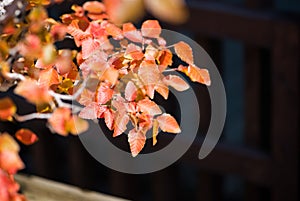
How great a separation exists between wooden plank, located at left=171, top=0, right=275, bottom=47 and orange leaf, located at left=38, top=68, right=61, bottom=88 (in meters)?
1.39

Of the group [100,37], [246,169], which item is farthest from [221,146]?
[100,37]

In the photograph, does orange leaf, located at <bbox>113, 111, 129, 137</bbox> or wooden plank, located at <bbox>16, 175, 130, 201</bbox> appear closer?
orange leaf, located at <bbox>113, 111, 129, 137</bbox>

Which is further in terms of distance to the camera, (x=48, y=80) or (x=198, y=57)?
(x=198, y=57)

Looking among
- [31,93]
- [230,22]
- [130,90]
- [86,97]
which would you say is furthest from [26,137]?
[230,22]

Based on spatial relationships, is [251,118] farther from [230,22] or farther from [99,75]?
[99,75]

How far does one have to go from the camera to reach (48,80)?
48.7 inches

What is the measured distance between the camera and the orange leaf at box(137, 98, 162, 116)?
1244 millimetres

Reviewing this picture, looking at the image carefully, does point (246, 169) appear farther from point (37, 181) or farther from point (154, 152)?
point (37, 181)

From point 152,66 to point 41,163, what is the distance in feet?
6.71

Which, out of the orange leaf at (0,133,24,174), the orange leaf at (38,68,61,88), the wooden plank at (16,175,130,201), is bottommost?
the wooden plank at (16,175,130,201)

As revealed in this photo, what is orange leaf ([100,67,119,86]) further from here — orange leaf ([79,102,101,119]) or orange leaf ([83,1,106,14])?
orange leaf ([83,1,106,14])

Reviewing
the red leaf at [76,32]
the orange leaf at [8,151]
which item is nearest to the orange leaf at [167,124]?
the red leaf at [76,32]

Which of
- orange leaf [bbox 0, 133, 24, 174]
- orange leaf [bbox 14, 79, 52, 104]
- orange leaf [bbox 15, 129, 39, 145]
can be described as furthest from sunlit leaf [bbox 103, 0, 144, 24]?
orange leaf [bbox 15, 129, 39, 145]

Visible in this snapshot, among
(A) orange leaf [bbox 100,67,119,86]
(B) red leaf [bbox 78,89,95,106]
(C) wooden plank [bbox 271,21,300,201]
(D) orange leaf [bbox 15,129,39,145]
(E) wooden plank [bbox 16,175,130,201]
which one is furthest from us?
(C) wooden plank [bbox 271,21,300,201]
